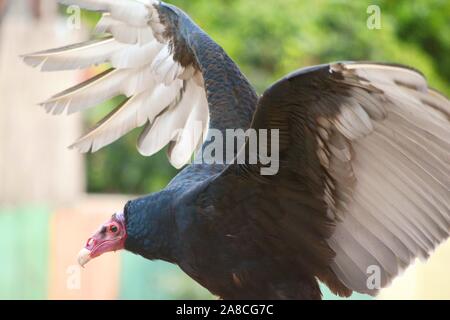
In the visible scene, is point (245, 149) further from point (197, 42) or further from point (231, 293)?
point (197, 42)

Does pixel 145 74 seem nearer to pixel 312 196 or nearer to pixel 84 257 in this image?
pixel 84 257

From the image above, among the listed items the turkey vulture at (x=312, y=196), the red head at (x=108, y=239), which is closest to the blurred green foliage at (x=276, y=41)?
the turkey vulture at (x=312, y=196)

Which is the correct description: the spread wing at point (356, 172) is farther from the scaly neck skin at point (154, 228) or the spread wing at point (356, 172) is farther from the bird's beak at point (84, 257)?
the bird's beak at point (84, 257)

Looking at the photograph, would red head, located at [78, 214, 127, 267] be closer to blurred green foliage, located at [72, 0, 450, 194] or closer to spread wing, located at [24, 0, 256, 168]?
spread wing, located at [24, 0, 256, 168]

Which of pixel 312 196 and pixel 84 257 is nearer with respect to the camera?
pixel 312 196

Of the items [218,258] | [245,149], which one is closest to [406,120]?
[245,149]

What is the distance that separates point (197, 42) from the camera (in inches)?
154

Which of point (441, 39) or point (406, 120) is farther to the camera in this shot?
point (441, 39)

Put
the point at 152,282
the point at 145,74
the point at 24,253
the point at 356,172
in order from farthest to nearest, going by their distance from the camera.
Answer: the point at 24,253 → the point at 152,282 → the point at 145,74 → the point at 356,172

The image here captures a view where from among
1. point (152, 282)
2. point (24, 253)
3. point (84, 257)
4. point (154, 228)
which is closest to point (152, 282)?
point (152, 282)

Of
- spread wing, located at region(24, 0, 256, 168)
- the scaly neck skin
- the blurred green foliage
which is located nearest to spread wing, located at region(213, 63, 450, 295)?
the scaly neck skin

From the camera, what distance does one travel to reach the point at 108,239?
338cm

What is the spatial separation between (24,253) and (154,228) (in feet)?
12.2

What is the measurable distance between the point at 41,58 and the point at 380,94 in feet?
5.40
